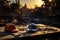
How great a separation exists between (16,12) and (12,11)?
37cm

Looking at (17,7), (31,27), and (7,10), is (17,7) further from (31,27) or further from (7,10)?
(31,27)

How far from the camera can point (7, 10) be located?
1120cm

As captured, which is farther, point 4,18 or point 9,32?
point 4,18

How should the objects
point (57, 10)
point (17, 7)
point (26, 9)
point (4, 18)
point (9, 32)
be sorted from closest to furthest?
1. point (9, 32)
2. point (57, 10)
3. point (4, 18)
4. point (17, 7)
5. point (26, 9)

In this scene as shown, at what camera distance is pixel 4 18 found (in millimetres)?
9656

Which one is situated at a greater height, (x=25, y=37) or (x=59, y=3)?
(x=59, y=3)

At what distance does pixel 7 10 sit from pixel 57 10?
4.20 meters

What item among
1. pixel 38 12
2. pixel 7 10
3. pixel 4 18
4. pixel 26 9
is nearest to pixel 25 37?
pixel 4 18

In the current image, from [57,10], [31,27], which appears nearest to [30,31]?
[31,27]

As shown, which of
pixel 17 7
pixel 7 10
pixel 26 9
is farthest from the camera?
pixel 26 9

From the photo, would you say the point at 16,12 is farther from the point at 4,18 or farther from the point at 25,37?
the point at 25,37

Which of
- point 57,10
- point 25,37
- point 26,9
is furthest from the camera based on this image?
point 26,9

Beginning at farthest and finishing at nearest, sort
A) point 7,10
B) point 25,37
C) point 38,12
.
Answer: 1. point 38,12
2. point 7,10
3. point 25,37

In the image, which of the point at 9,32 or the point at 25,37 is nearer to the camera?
the point at 25,37
